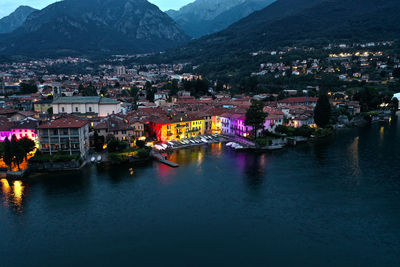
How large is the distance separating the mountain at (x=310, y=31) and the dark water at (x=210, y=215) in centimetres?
6406

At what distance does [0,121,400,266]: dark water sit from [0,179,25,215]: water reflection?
7 centimetres

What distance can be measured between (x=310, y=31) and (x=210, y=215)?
94765 mm

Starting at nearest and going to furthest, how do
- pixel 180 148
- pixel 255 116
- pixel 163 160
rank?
pixel 163 160 < pixel 180 148 < pixel 255 116

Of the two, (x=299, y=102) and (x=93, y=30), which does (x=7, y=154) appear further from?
(x=93, y=30)

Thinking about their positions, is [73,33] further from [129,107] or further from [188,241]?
[188,241]

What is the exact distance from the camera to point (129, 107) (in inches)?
1711

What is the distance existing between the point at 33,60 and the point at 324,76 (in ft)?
325

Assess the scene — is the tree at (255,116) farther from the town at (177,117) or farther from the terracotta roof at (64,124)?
the terracotta roof at (64,124)

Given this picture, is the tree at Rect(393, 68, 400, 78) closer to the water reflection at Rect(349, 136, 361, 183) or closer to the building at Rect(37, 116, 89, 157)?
the water reflection at Rect(349, 136, 361, 183)

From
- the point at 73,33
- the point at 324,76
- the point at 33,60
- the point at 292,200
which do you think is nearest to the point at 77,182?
the point at 292,200

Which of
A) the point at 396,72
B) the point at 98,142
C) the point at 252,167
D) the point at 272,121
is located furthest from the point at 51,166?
the point at 396,72

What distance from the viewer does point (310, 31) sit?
99.0 metres

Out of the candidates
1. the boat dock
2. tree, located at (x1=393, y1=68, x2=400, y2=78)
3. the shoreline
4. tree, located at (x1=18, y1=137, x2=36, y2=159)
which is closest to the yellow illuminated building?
the shoreline

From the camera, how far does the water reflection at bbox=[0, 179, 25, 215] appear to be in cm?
1710
